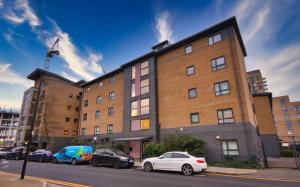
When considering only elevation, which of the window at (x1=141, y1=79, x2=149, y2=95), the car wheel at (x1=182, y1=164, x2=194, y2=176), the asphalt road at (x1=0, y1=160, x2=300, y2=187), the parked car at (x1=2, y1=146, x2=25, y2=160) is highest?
the window at (x1=141, y1=79, x2=149, y2=95)

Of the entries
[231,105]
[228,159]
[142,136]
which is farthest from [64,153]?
[231,105]

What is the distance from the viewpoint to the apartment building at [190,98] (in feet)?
59.6

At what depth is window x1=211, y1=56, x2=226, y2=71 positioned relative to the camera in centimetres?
2010

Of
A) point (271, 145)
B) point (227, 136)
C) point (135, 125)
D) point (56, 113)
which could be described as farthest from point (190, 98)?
point (56, 113)

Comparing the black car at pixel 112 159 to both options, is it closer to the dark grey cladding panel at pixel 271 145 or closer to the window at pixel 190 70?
the window at pixel 190 70

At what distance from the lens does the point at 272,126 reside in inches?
1107

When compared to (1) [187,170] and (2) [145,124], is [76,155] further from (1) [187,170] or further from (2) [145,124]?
(1) [187,170]

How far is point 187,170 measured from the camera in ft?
39.5

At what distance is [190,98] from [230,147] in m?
6.81

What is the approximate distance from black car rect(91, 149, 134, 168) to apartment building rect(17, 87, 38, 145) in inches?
1164

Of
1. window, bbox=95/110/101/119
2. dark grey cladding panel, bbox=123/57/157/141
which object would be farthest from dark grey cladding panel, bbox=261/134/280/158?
window, bbox=95/110/101/119

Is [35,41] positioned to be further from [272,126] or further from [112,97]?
[272,126]

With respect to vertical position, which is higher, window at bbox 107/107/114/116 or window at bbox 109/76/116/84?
window at bbox 109/76/116/84

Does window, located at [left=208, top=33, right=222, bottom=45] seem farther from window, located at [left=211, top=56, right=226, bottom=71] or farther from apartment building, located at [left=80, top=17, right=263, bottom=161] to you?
window, located at [left=211, top=56, right=226, bottom=71]
